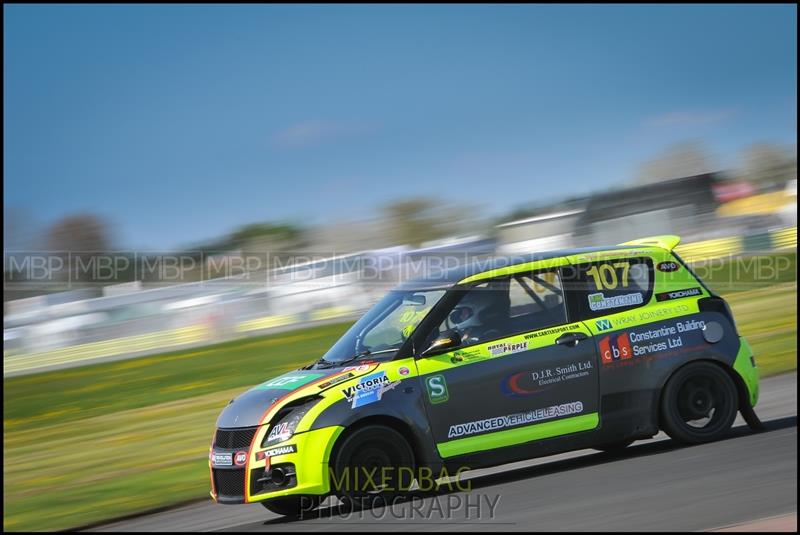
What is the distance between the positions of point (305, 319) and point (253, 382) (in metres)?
6.12

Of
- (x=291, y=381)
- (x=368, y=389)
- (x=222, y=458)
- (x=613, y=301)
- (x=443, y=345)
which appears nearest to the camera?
(x=368, y=389)

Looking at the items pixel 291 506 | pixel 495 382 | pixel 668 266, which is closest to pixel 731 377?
pixel 668 266

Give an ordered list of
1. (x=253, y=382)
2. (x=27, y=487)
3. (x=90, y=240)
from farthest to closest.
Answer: (x=90, y=240) < (x=253, y=382) < (x=27, y=487)

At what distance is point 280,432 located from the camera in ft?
20.9

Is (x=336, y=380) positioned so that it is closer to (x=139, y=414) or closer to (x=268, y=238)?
(x=139, y=414)

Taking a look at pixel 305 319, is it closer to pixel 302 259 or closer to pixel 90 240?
pixel 302 259

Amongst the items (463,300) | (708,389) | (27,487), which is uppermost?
(463,300)

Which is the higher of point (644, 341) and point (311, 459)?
point (644, 341)

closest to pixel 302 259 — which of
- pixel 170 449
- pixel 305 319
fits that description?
pixel 305 319

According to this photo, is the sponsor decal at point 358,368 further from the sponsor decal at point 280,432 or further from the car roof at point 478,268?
the car roof at point 478,268

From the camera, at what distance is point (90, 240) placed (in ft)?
113

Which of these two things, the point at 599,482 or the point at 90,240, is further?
the point at 90,240

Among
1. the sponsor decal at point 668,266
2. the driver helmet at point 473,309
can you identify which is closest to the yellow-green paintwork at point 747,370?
the sponsor decal at point 668,266

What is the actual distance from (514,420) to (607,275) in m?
1.48
